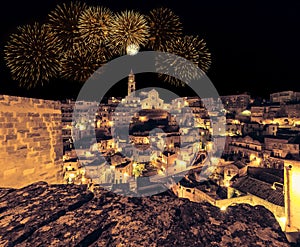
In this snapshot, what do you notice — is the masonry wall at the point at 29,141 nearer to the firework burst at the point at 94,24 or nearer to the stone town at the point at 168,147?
the stone town at the point at 168,147

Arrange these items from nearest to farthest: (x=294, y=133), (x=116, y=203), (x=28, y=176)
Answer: (x=116, y=203)
(x=28, y=176)
(x=294, y=133)

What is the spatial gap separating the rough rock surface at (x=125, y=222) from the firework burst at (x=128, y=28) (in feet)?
28.3

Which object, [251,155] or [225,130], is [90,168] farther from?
[225,130]

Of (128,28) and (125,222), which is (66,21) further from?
(125,222)

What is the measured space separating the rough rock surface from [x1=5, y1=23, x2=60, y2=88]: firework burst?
23.6 ft

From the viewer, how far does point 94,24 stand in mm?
10539

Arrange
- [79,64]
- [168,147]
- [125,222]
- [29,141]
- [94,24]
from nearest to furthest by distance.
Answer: [125,222] → [29,141] → [94,24] → [79,64] → [168,147]

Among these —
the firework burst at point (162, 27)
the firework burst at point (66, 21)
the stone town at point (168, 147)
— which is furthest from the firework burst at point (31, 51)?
the firework burst at point (162, 27)

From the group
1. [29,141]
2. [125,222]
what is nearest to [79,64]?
[29,141]

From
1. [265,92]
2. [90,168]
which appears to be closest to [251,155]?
[265,92]

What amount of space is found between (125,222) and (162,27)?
10.6m

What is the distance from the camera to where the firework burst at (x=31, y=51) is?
35.2 ft

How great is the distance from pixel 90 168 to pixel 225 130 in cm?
5058

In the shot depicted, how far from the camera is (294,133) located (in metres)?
57.2
